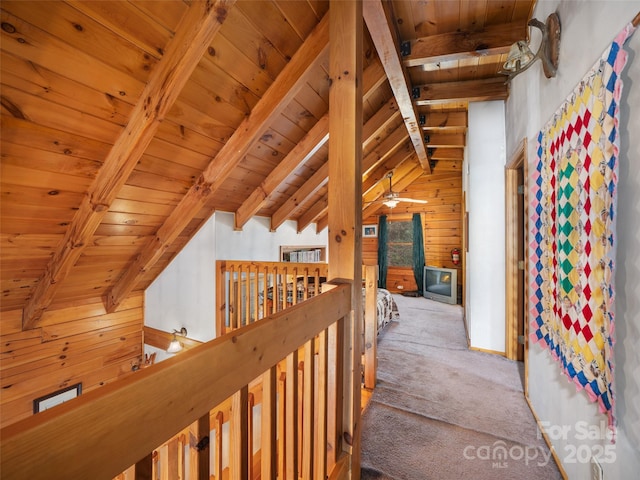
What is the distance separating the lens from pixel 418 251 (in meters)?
6.20

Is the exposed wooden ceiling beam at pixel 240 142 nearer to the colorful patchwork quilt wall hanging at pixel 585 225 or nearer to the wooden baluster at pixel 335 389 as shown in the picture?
the colorful patchwork quilt wall hanging at pixel 585 225

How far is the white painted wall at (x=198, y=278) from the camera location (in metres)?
3.32

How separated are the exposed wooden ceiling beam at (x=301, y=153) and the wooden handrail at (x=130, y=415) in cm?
243

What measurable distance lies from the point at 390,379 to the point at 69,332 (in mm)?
3580

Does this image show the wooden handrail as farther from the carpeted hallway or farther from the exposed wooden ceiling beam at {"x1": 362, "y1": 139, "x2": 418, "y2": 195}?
the exposed wooden ceiling beam at {"x1": 362, "y1": 139, "x2": 418, "y2": 195}

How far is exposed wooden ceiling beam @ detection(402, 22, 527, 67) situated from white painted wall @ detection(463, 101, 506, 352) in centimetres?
91

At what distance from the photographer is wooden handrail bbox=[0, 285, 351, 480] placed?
1.17 ft

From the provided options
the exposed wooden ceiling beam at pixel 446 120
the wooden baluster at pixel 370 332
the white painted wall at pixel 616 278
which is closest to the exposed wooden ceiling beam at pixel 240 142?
the white painted wall at pixel 616 278

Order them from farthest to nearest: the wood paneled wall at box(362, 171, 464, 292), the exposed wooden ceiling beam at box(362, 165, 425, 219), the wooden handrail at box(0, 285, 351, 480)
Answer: the exposed wooden ceiling beam at box(362, 165, 425, 219), the wood paneled wall at box(362, 171, 464, 292), the wooden handrail at box(0, 285, 351, 480)

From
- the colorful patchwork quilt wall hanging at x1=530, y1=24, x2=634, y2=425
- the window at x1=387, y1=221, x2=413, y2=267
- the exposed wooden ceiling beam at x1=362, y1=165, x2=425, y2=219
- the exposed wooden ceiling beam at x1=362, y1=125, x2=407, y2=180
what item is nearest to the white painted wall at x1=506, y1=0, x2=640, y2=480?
the colorful patchwork quilt wall hanging at x1=530, y1=24, x2=634, y2=425

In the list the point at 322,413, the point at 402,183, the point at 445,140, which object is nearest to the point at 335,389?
the point at 322,413

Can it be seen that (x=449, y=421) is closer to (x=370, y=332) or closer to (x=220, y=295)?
(x=370, y=332)

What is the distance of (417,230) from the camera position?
245 inches

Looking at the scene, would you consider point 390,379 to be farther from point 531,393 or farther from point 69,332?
point 69,332
